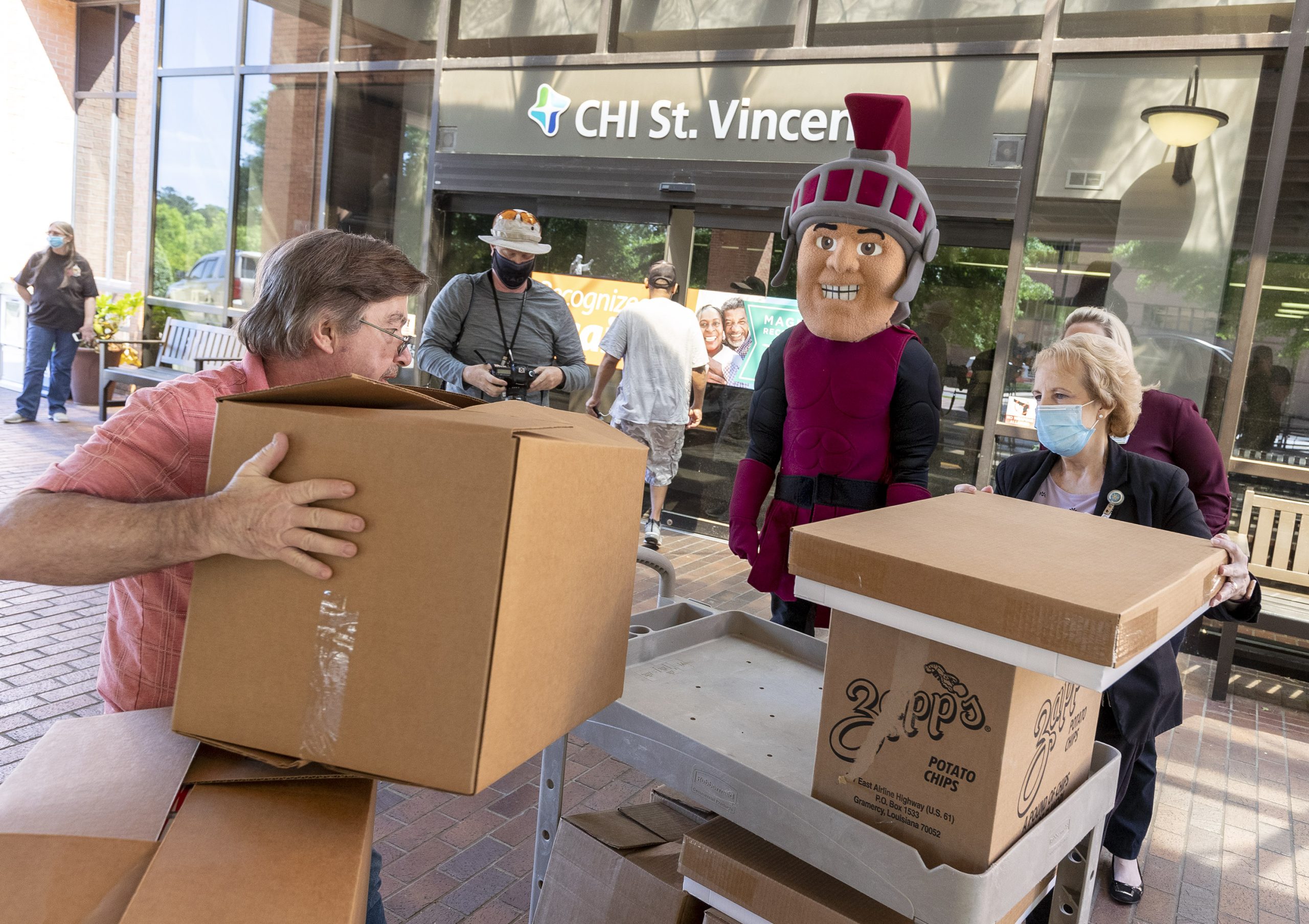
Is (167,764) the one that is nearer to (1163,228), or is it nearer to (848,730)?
(848,730)

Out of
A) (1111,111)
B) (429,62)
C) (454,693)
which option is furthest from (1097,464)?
(429,62)

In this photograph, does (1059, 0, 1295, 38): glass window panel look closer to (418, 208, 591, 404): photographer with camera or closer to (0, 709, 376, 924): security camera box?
(418, 208, 591, 404): photographer with camera

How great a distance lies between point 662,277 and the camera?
6.44 meters

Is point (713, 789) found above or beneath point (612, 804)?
above

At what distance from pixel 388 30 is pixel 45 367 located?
4742mm

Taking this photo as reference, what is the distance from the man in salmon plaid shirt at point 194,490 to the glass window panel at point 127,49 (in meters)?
14.8

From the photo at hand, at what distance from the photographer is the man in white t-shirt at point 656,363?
6.40m

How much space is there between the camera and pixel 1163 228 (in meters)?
5.54

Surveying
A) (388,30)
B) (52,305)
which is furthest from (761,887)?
(52,305)

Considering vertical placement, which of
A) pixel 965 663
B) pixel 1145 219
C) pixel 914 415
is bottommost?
pixel 965 663

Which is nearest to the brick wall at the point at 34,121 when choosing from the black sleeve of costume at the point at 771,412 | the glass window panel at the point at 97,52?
the glass window panel at the point at 97,52

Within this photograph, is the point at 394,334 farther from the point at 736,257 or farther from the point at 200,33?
the point at 200,33

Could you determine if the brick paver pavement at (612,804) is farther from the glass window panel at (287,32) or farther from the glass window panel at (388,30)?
the glass window panel at (287,32)

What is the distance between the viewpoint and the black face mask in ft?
15.7
